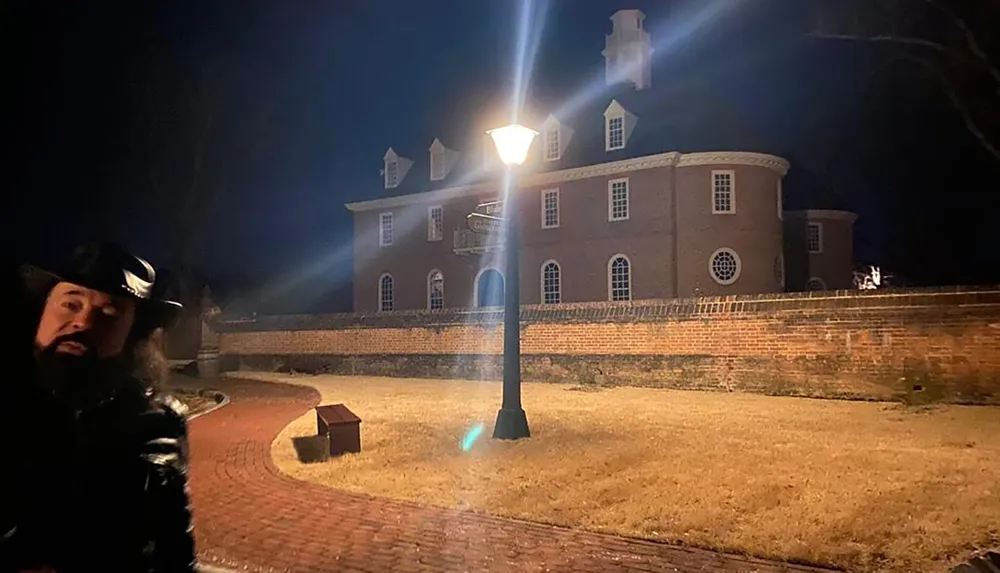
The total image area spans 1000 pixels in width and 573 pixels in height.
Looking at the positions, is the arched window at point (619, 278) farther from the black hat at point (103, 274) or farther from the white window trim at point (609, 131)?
the black hat at point (103, 274)

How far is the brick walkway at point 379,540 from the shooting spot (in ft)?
16.2

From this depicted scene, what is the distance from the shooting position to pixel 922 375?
509 inches

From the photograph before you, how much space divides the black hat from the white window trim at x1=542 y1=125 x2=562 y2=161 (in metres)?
30.2

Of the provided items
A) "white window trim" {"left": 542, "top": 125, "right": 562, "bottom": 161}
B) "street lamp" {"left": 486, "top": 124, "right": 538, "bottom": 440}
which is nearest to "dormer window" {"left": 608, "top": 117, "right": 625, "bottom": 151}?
"white window trim" {"left": 542, "top": 125, "right": 562, "bottom": 161}

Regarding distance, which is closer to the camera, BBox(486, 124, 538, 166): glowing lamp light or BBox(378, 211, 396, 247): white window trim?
BBox(486, 124, 538, 166): glowing lamp light

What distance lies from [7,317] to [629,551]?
4.25 metres

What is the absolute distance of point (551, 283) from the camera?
104 ft

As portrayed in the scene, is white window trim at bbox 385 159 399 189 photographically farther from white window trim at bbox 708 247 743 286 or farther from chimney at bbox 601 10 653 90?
white window trim at bbox 708 247 743 286

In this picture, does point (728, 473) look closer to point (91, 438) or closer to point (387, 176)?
point (91, 438)

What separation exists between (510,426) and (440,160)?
27.7 metres

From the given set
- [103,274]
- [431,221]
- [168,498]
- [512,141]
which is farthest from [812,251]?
[103,274]

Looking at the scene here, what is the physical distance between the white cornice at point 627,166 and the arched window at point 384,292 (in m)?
4.40

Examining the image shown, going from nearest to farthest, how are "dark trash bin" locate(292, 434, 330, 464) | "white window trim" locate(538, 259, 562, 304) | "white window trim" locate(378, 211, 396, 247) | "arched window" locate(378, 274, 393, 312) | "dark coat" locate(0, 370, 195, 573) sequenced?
1. "dark coat" locate(0, 370, 195, 573)
2. "dark trash bin" locate(292, 434, 330, 464)
3. "white window trim" locate(538, 259, 562, 304)
4. "white window trim" locate(378, 211, 396, 247)
5. "arched window" locate(378, 274, 393, 312)

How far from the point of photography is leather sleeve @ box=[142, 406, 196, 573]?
6.85 feet
